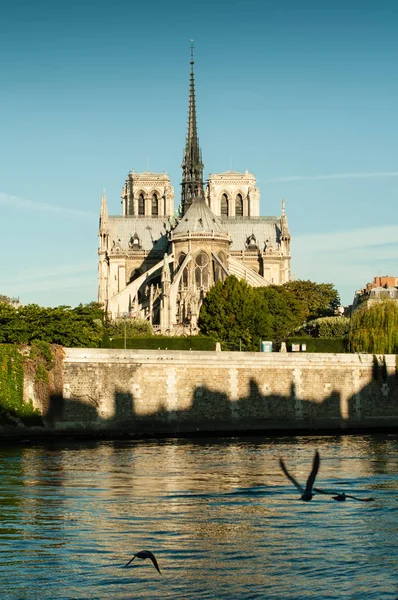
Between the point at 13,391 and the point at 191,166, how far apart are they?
77802mm

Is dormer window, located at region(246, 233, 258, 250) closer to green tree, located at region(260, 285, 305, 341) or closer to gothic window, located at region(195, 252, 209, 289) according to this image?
green tree, located at region(260, 285, 305, 341)

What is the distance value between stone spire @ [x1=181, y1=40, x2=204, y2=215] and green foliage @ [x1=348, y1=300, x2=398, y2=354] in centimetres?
5789

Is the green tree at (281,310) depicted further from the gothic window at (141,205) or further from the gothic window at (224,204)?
the gothic window at (141,205)

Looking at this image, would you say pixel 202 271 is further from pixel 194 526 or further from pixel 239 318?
pixel 194 526

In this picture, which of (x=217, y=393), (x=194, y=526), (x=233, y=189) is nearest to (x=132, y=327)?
(x=217, y=393)

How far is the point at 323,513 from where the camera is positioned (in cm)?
3366

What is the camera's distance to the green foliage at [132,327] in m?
91.8

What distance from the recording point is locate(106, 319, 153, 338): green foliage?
91.8 m

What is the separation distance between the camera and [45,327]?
6303 cm

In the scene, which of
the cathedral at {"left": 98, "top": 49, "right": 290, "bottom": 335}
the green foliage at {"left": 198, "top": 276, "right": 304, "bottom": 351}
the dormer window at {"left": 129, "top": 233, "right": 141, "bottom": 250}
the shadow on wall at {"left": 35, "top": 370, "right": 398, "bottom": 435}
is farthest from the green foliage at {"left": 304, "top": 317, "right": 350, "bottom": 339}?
the dormer window at {"left": 129, "top": 233, "right": 141, "bottom": 250}

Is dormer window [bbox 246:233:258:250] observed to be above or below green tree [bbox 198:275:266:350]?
above

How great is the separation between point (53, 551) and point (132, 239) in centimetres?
10776

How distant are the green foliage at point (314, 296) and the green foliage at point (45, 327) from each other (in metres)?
52.3

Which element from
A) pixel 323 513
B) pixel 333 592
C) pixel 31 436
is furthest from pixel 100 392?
pixel 333 592
